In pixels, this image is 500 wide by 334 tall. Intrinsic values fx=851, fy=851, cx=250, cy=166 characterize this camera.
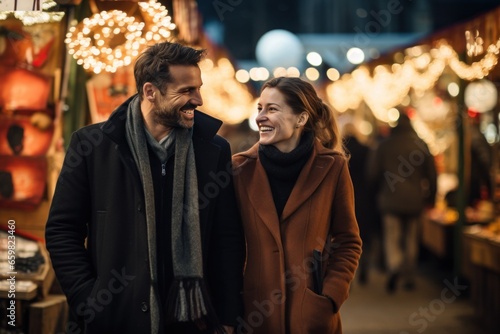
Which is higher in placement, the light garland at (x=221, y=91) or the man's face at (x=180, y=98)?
the light garland at (x=221, y=91)

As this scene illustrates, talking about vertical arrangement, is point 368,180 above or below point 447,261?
above

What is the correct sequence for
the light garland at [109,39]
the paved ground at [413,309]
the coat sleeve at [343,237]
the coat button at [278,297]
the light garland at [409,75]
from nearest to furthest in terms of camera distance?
the coat button at [278,297] → the coat sleeve at [343,237] → the light garland at [109,39] → the light garland at [409,75] → the paved ground at [413,309]

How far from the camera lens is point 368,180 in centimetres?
1172

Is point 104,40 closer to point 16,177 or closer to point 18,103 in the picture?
point 18,103

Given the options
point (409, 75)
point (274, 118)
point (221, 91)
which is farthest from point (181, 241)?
point (221, 91)

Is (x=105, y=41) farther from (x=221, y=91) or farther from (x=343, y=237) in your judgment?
(x=221, y=91)

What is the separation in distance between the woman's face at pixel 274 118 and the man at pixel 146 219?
20.1 inches

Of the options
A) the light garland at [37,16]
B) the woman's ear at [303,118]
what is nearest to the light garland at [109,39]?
the light garland at [37,16]

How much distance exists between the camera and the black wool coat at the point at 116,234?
4.00 metres

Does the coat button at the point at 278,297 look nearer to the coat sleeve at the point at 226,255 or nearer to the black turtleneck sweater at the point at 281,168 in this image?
the coat sleeve at the point at 226,255

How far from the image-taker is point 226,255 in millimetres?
4250

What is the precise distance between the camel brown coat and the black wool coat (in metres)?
0.19

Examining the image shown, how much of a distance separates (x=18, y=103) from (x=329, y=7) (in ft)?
131

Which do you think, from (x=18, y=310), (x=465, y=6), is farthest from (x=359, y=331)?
(x=465, y=6)
